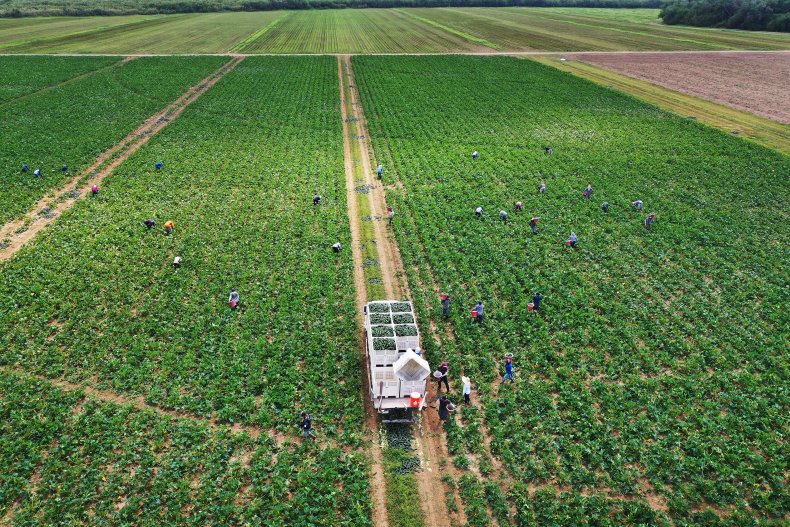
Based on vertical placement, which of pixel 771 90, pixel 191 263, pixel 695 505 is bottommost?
pixel 695 505

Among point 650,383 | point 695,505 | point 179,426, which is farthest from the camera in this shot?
point 650,383

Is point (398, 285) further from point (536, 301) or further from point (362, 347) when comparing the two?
point (536, 301)

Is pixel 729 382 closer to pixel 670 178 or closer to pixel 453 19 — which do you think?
pixel 670 178

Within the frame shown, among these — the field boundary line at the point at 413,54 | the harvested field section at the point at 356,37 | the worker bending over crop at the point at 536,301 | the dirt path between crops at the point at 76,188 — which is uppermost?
the harvested field section at the point at 356,37

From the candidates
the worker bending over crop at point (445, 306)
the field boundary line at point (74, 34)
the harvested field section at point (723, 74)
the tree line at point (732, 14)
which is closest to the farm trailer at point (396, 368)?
the worker bending over crop at point (445, 306)

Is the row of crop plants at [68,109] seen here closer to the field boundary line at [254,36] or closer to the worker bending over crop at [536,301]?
the field boundary line at [254,36]

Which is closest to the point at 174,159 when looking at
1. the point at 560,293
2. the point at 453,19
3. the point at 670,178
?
the point at 560,293
